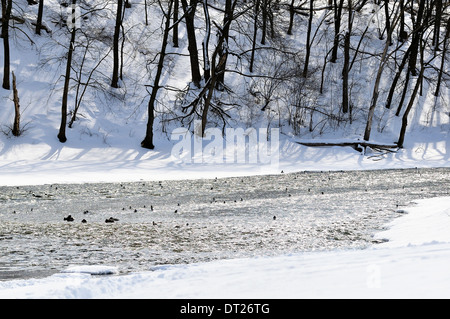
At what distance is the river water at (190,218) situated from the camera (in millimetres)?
8727

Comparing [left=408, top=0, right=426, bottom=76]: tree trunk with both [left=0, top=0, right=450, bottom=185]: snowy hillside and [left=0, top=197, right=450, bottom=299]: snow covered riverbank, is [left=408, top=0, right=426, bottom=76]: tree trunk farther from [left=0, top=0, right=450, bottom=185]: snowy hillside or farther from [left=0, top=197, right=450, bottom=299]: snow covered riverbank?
[left=0, top=197, right=450, bottom=299]: snow covered riverbank

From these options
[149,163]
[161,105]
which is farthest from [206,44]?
[149,163]

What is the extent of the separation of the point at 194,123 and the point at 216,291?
2300 cm

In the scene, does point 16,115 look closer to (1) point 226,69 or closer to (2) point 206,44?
(2) point 206,44

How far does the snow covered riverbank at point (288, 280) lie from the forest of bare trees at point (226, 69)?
19436 millimetres

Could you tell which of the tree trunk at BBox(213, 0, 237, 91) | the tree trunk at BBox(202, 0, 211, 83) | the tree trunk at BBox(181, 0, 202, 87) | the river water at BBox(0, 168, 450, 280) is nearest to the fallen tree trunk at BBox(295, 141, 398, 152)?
the tree trunk at BBox(213, 0, 237, 91)

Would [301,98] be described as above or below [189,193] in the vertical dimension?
above

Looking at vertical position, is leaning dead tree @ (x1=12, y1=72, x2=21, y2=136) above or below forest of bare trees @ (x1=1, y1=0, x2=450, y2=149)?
below

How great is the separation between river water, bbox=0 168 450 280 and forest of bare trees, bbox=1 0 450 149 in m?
8.54

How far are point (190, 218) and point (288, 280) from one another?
23.4ft

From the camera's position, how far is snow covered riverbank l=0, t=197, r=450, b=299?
16.1 ft

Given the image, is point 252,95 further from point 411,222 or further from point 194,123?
point 411,222

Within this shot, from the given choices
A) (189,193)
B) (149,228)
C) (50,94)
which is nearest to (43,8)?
(50,94)

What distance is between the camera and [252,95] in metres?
31.1
